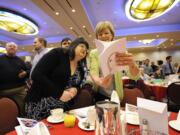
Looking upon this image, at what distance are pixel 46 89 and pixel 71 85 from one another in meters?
0.27

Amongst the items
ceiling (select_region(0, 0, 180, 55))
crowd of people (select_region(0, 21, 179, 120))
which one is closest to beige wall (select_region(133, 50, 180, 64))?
ceiling (select_region(0, 0, 180, 55))

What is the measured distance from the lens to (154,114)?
83cm

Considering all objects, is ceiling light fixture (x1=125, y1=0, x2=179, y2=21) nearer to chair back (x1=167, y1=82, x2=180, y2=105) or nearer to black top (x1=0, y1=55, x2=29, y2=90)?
chair back (x1=167, y1=82, x2=180, y2=105)

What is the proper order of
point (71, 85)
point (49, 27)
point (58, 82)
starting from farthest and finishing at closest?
point (49, 27), point (71, 85), point (58, 82)

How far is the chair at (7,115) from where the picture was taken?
53.8 inches

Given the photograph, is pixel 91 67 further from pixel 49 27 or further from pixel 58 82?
pixel 49 27

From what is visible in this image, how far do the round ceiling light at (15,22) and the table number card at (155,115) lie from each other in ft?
21.0

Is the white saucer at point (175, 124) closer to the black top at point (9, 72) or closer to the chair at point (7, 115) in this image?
the chair at point (7, 115)

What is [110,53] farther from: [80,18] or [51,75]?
[80,18]

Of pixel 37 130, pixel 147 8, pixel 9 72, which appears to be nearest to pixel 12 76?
pixel 9 72

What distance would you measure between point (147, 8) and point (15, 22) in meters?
5.23

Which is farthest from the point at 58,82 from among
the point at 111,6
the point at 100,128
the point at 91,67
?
the point at 111,6

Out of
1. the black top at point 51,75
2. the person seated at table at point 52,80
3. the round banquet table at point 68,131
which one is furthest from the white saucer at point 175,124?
the black top at point 51,75

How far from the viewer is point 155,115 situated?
827 millimetres
